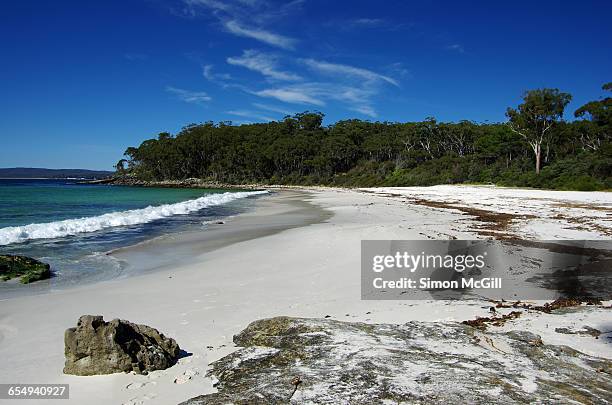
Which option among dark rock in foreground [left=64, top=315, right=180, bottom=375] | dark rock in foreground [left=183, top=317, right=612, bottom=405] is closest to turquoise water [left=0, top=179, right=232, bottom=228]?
dark rock in foreground [left=64, top=315, right=180, bottom=375]

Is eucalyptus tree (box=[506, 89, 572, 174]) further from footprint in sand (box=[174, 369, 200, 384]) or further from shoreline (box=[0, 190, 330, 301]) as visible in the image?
footprint in sand (box=[174, 369, 200, 384])

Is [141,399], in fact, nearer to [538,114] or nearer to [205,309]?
[205,309]

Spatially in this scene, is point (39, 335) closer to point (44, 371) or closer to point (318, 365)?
point (44, 371)

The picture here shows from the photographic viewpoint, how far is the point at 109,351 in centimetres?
340

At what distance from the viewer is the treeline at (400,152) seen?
4347 cm

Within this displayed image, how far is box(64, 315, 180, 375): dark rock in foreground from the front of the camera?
11.1 feet

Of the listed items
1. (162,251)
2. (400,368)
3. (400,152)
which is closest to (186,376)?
(400,368)

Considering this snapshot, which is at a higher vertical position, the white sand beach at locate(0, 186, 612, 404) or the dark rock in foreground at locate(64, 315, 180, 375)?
A: the dark rock in foreground at locate(64, 315, 180, 375)

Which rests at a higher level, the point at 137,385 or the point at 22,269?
the point at 137,385

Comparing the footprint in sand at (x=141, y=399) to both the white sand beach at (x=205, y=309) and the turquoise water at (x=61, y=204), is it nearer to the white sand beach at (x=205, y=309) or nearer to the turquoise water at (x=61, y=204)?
the white sand beach at (x=205, y=309)

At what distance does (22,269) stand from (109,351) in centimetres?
615

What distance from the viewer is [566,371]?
3057 mm

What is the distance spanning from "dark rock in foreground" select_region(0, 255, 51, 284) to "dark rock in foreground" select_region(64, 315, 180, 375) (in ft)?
16.3

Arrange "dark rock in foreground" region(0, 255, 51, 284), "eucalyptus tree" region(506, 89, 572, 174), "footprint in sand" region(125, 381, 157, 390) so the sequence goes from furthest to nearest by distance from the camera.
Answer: "eucalyptus tree" region(506, 89, 572, 174)
"dark rock in foreground" region(0, 255, 51, 284)
"footprint in sand" region(125, 381, 157, 390)
